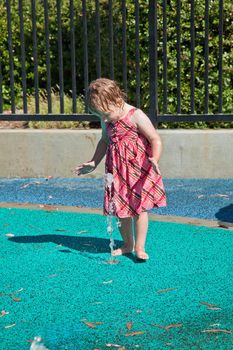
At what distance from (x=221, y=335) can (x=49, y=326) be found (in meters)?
0.87

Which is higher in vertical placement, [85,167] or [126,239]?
[85,167]

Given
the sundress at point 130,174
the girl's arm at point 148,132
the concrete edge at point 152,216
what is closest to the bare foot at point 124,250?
the sundress at point 130,174

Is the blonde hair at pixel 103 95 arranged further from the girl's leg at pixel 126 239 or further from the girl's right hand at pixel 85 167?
the girl's leg at pixel 126 239

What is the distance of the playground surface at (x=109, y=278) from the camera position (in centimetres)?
367

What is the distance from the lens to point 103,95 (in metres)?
4.65

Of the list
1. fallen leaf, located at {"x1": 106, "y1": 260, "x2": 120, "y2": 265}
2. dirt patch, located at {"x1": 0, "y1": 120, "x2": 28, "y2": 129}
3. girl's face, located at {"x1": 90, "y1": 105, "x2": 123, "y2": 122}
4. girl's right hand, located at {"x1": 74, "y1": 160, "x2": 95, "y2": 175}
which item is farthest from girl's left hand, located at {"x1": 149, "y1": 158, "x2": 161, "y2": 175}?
dirt patch, located at {"x1": 0, "y1": 120, "x2": 28, "y2": 129}

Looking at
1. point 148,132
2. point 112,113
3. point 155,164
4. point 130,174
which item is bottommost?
point 130,174

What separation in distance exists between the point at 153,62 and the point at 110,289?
12.3ft

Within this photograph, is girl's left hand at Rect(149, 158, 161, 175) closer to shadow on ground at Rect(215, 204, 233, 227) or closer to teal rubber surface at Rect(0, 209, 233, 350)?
teal rubber surface at Rect(0, 209, 233, 350)

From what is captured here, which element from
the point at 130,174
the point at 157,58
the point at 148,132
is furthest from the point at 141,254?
the point at 157,58

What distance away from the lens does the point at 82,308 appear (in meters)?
4.03

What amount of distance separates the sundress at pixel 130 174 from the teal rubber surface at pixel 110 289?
1.21ft

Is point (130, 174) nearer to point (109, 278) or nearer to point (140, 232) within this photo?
point (140, 232)

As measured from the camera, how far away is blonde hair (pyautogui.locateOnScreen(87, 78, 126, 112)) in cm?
465
